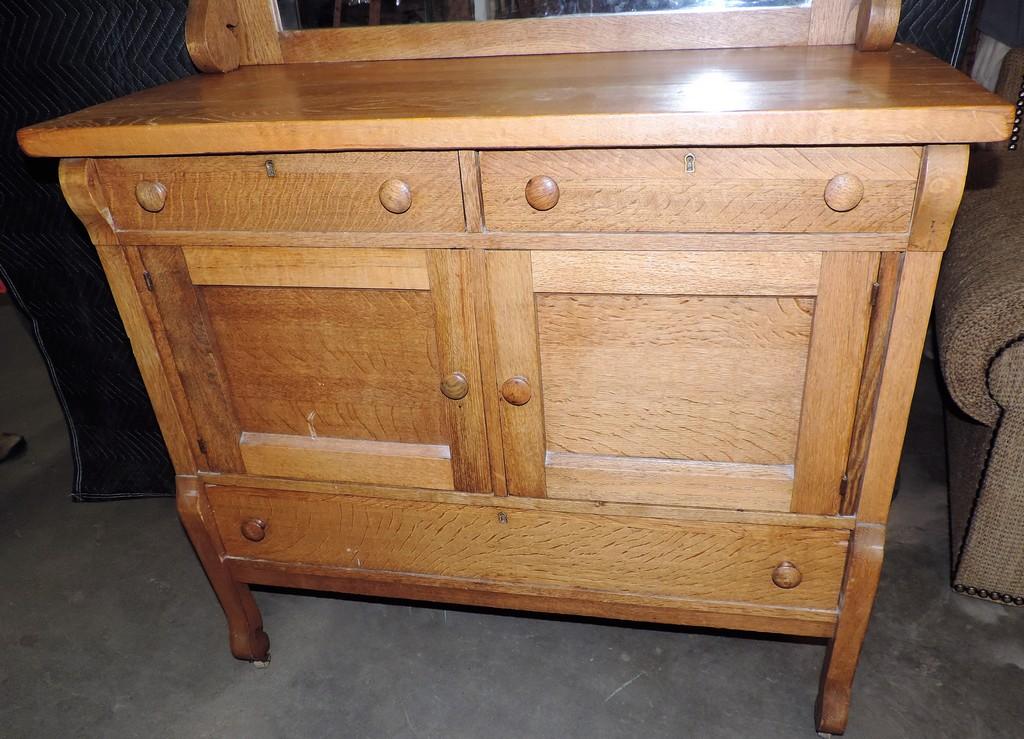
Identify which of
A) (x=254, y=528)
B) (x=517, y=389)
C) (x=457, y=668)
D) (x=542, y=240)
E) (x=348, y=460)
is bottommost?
(x=457, y=668)

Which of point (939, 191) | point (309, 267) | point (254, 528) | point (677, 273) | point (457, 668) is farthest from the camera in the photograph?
point (457, 668)

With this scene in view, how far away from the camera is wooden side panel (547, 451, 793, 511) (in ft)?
3.71

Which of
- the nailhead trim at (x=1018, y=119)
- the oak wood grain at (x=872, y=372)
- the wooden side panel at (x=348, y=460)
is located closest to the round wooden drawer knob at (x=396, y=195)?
the wooden side panel at (x=348, y=460)

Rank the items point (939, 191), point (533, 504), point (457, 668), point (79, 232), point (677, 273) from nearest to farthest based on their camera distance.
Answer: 1. point (939, 191)
2. point (677, 273)
3. point (533, 504)
4. point (457, 668)
5. point (79, 232)

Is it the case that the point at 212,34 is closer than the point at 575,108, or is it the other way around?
the point at 575,108

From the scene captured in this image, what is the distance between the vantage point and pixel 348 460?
1.26 m

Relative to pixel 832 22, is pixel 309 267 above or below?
below

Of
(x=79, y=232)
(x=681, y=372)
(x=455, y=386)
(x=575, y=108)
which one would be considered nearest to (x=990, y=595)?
(x=681, y=372)

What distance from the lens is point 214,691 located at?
147 cm

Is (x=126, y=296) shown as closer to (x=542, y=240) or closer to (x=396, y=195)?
(x=396, y=195)

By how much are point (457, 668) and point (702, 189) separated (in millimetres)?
983

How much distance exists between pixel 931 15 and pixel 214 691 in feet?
5.65

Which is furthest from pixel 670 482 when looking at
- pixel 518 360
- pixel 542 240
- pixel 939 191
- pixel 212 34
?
pixel 212 34

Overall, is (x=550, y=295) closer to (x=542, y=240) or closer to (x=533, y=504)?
(x=542, y=240)
